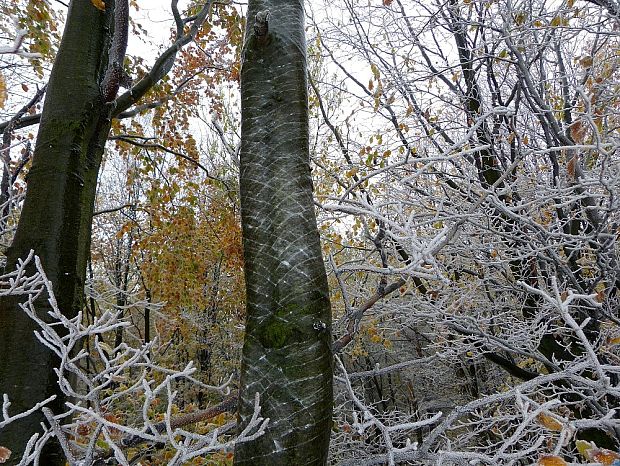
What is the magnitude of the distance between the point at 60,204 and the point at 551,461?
214 cm

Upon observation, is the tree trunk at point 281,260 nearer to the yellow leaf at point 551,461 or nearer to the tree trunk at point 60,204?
the yellow leaf at point 551,461

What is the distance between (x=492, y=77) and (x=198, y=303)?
8.42m

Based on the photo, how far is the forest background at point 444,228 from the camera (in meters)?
1.31

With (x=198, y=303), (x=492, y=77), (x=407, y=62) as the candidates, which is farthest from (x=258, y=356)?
(x=198, y=303)

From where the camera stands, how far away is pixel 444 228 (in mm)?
1421

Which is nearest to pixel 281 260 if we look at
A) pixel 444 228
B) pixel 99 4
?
pixel 444 228

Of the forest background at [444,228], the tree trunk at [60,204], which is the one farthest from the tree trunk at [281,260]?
the tree trunk at [60,204]

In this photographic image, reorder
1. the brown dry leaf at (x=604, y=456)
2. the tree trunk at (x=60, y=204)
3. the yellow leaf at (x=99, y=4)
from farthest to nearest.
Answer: the yellow leaf at (x=99, y=4) → the tree trunk at (x=60, y=204) → the brown dry leaf at (x=604, y=456)

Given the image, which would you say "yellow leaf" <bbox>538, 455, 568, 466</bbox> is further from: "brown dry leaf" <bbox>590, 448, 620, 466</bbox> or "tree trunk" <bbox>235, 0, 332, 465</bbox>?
"tree trunk" <bbox>235, 0, 332, 465</bbox>

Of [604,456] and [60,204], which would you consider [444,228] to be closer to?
[604,456]

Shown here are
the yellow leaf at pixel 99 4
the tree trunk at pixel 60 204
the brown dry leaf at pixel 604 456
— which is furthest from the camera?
the yellow leaf at pixel 99 4

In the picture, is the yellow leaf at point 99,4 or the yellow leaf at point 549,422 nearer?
the yellow leaf at point 549,422

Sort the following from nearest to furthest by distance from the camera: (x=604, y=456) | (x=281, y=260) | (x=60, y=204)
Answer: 1. (x=604, y=456)
2. (x=281, y=260)
3. (x=60, y=204)

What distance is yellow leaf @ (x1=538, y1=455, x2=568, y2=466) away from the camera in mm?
1031
